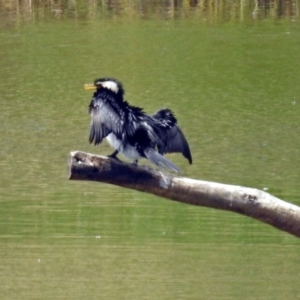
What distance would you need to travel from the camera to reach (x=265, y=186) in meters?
6.54

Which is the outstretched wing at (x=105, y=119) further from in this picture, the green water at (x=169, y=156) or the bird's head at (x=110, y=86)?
the green water at (x=169, y=156)

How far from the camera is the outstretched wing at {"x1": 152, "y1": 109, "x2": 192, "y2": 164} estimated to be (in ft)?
13.6

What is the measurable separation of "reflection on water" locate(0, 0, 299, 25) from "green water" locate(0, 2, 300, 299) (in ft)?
0.27

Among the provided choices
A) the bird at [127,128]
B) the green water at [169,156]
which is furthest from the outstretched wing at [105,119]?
the green water at [169,156]

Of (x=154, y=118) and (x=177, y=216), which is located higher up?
(x=154, y=118)

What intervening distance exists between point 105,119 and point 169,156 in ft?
10.4

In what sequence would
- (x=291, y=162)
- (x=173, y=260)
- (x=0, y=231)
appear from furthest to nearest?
(x=291, y=162) → (x=0, y=231) → (x=173, y=260)

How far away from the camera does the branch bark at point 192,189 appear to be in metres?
3.14

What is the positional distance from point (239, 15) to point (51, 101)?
577 cm

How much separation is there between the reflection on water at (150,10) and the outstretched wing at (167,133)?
973 cm

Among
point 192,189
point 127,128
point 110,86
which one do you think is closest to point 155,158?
point 127,128

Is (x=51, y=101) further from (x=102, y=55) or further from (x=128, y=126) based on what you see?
(x=128, y=126)

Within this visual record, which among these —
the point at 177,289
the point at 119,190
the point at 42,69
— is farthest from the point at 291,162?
the point at 42,69

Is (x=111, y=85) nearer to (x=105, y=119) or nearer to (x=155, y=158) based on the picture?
(x=105, y=119)
